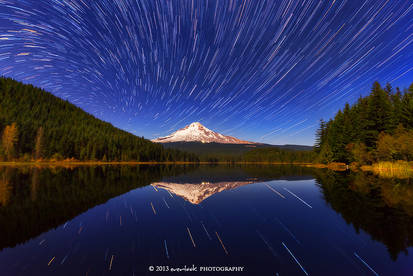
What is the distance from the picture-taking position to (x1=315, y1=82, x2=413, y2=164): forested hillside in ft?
149

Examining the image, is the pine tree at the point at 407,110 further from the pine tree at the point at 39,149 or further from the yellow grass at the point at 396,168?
the pine tree at the point at 39,149

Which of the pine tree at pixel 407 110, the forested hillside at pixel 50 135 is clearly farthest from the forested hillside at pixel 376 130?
the forested hillside at pixel 50 135

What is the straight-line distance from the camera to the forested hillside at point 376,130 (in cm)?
4541

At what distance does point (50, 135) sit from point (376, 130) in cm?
13637

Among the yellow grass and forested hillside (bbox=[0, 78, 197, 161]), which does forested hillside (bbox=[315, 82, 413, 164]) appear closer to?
the yellow grass

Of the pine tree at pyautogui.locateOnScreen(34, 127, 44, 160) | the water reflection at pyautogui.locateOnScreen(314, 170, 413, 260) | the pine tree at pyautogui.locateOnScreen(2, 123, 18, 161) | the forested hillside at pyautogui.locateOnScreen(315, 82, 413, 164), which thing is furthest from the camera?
the pine tree at pyautogui.locateOnScreen(34, 127, 44, 160)

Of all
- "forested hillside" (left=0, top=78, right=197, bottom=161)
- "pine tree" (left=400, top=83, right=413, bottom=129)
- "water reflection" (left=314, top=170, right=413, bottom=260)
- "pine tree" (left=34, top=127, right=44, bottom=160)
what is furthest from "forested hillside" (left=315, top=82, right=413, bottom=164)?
"pine tree" (left=34, top=127, right=44, bottom=160)

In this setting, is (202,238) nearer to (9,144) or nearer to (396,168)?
(396,168)

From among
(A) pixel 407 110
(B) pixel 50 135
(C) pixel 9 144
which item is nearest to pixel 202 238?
(A) pixel 407 110

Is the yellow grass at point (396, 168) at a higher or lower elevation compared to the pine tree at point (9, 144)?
lower

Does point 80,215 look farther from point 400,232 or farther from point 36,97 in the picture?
point 36,97

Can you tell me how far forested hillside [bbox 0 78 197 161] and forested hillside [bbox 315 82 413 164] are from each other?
111m

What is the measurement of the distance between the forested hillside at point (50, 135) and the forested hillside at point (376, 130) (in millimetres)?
110924

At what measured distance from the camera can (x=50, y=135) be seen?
107125mm
